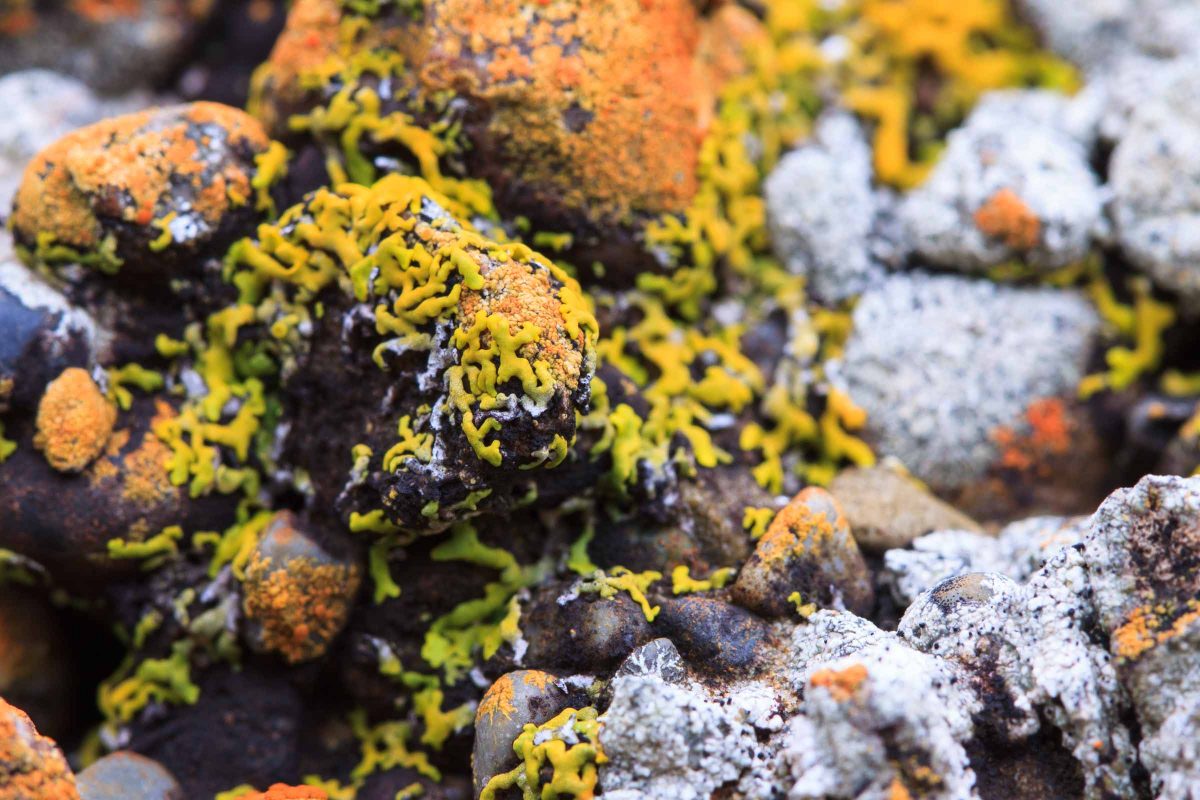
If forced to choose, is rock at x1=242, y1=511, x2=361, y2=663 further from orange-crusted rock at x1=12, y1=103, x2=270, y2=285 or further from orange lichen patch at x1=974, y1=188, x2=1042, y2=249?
orange lichen patch at x1=974, y1=188, x2=1042, y2=249

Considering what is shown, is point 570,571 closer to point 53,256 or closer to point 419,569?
point 419,569

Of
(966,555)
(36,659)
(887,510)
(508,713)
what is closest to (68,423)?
(36,659)

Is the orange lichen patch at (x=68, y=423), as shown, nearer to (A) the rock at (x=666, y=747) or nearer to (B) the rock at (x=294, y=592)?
(B) the rock at (x=294, y=592)

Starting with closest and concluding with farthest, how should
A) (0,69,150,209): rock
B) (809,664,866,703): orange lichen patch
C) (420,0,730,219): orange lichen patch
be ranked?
(809,664,866,703): orange lichen patch, (420,0,730,219): orange lichen patch, (0,69,150,209): rock

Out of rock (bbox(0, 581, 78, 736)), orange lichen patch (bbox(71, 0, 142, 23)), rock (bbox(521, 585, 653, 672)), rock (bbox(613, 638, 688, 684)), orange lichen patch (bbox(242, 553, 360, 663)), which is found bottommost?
rock (bbox(0, 581, 78, 736))

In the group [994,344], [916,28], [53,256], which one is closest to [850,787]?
[994,344]

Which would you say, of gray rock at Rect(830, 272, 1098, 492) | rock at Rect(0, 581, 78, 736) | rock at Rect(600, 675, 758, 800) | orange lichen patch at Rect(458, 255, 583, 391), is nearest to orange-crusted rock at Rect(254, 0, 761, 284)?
orange lichen patch at Rect(458, 255, 583, 391)
